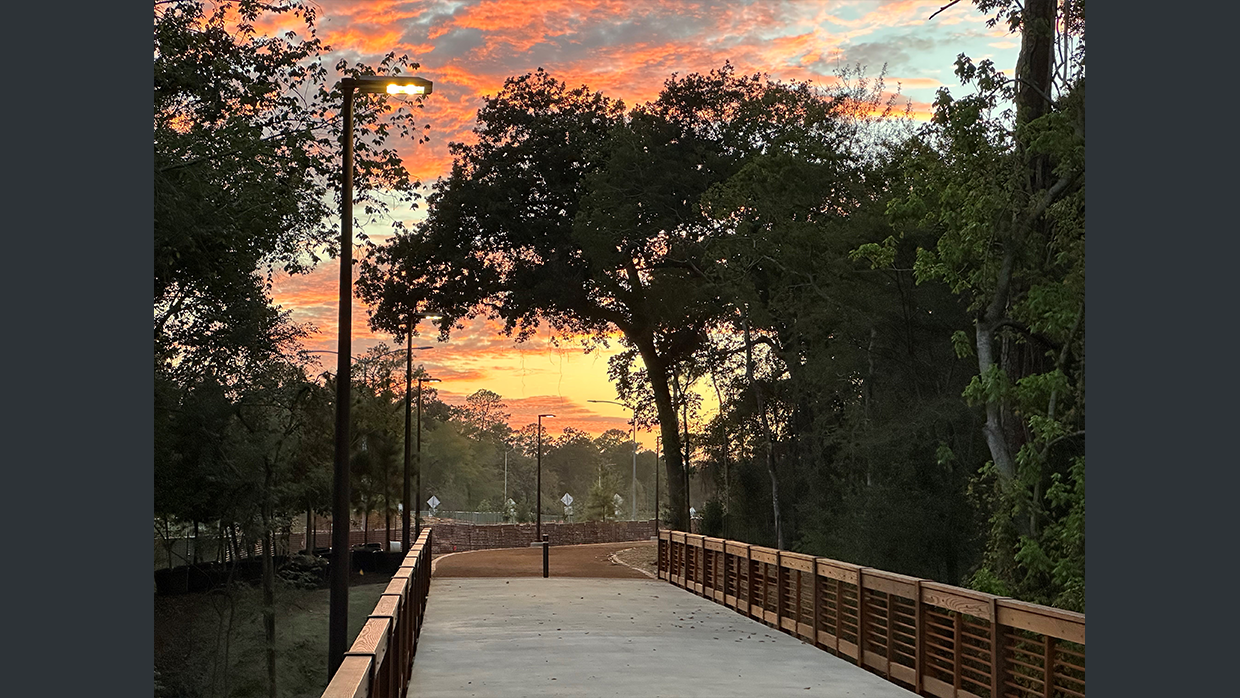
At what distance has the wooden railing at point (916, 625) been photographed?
9.00 metres

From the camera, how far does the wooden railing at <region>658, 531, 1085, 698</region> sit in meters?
9.00

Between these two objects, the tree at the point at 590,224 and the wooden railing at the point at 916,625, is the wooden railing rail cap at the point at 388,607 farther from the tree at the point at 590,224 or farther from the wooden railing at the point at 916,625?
the tree at the point at 590,224

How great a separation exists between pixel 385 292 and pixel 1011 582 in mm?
30992

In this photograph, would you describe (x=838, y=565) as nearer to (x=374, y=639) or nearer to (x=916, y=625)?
(x=916, y=625)

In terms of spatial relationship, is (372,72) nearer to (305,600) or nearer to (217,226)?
(217,226)

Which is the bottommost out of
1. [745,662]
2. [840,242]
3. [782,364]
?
[745,662]

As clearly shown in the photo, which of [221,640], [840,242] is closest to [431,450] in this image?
[221,640]

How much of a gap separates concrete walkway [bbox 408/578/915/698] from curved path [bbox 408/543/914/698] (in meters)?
0.01

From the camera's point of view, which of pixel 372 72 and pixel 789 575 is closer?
pixel 789 575

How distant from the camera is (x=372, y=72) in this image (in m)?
24.3

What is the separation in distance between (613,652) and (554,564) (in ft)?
83.8

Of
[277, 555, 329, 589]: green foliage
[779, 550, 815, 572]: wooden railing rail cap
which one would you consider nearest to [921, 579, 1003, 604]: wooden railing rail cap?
[779, 550, 815, 572]: wooden railing rail cap

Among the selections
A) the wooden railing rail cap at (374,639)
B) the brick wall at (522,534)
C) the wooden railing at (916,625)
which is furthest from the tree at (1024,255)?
the brick wall at (522,534)

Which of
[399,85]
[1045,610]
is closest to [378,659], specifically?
[1045,610]
